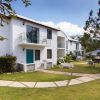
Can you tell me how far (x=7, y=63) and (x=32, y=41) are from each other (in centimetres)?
561

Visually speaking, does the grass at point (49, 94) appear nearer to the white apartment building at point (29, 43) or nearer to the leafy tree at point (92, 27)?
the white apartment building at point (29, 43)

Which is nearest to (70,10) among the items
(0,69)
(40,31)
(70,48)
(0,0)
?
(40,31)

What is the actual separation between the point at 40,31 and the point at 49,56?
4.86 meters

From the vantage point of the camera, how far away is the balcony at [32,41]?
22.1 metres

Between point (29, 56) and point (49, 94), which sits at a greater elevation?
point (29, 56)

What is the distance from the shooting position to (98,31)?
103 ft

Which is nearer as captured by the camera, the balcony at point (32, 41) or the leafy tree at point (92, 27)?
the balcony at point (32, 41)

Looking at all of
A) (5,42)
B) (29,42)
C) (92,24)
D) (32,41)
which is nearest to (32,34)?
(32,41)

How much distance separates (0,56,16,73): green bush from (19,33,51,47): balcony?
272 centimetres

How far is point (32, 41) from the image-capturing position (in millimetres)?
24141

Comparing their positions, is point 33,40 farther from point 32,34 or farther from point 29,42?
point 29,42

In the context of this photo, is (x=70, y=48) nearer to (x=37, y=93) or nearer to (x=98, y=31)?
(x=98, y=31)

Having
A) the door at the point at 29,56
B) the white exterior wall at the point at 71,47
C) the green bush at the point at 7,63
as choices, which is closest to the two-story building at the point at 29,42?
the door at the point at 29,56

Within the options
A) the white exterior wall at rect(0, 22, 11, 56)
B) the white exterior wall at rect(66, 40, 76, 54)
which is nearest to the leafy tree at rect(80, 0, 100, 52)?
the white exterior wall at rect(66, 40, 76, 54)
